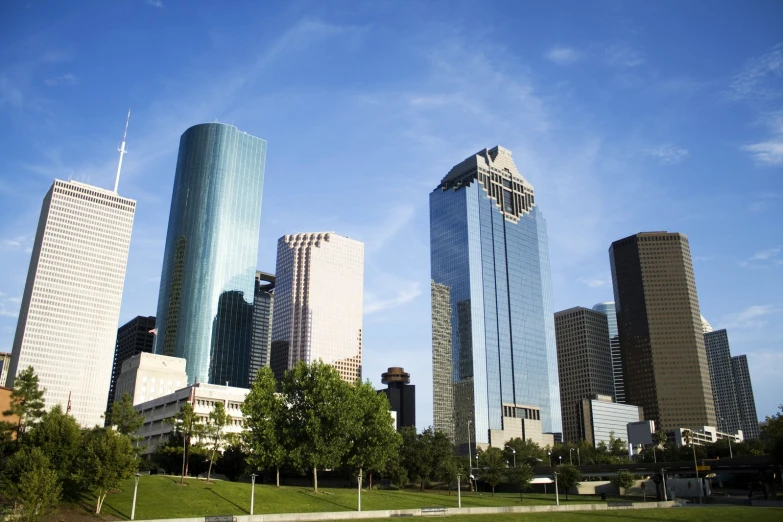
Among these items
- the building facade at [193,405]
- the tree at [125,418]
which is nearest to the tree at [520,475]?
the tree at [125,418]

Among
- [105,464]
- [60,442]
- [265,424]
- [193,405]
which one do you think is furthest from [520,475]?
[193,405]

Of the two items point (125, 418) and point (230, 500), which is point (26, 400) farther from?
point (230, 500)

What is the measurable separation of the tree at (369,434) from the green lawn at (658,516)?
1135 inches

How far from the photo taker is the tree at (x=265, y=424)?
89438 mm

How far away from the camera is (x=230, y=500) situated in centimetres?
7312

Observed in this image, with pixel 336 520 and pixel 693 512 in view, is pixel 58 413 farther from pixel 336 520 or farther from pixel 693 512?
pixel 693 512

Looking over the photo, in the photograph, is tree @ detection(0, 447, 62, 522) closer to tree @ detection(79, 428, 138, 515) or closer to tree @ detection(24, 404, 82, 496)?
tree @ detection(79, 428, 138, 515)

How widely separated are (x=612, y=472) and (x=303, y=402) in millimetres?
71079

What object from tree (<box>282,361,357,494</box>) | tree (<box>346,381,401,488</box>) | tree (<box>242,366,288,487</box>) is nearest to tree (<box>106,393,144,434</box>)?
tree (<box>242,366,288,487</box>)

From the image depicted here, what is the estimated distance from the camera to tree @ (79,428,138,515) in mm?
63875

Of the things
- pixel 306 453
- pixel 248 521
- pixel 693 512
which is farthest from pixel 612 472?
pixel 248 521

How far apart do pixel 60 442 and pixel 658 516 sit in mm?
63304

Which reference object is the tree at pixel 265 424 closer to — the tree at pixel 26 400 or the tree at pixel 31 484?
the tree at pixel 26 400

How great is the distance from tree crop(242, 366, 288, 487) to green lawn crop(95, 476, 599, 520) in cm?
677
